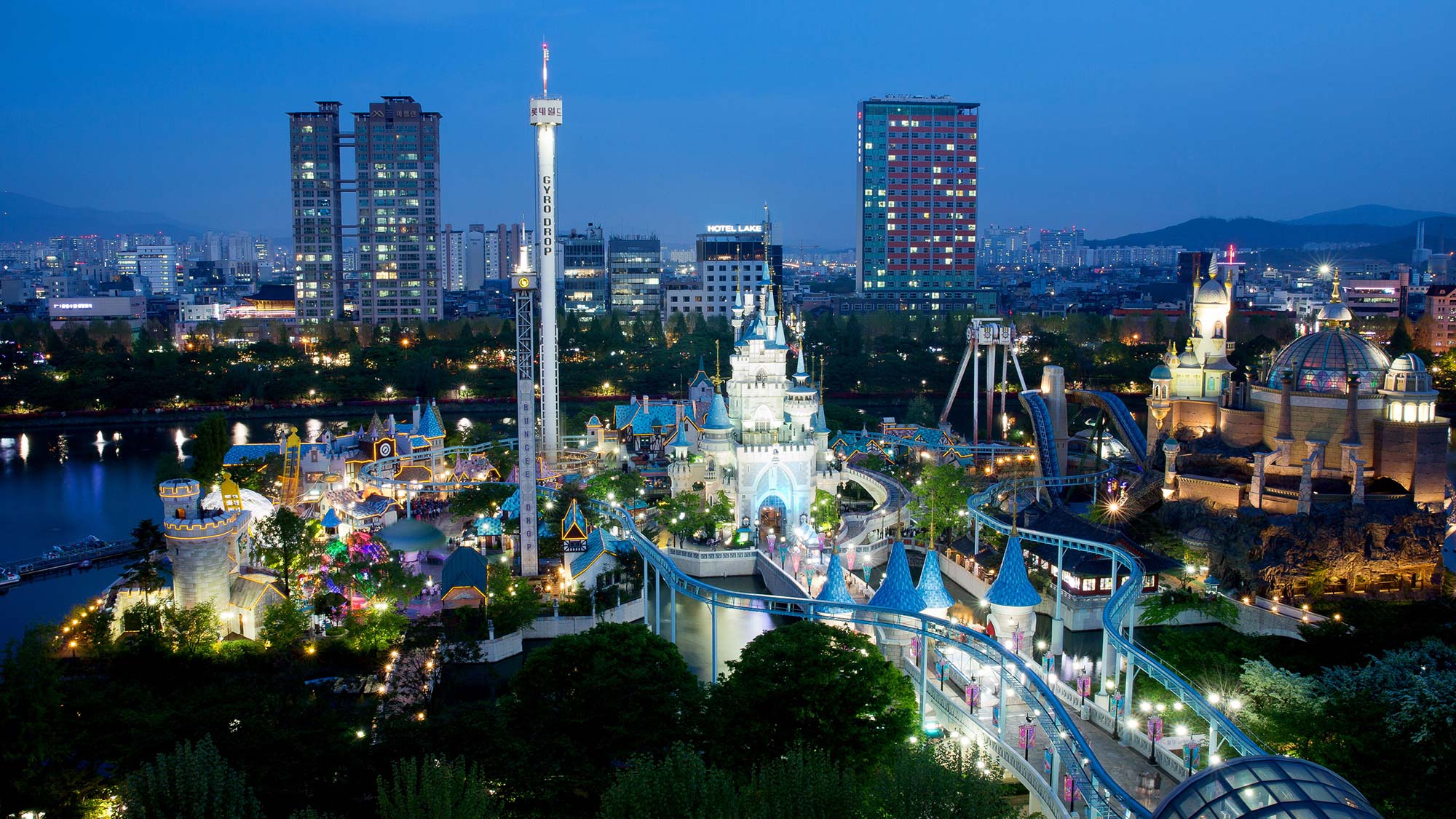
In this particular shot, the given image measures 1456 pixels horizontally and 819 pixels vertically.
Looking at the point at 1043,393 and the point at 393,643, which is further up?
the point at 1043,393

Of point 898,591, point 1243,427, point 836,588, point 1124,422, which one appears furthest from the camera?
point 1124,422

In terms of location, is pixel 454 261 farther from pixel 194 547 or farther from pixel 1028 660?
pixel 1028 660

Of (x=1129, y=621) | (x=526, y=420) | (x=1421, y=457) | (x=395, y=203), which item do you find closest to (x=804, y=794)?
(x=1129, y=621)

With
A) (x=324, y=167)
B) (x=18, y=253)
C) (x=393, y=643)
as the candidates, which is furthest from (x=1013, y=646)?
(x=18, y=253)

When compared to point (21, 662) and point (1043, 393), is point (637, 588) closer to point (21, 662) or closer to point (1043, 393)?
point (21, 662)

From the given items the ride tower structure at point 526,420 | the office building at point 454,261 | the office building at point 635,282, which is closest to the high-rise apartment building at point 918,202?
the office building at point 635,282

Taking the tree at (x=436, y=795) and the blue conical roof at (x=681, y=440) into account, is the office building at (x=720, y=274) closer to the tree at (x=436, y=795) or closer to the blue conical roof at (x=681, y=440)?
the blue conical roof at (x=681, y=440)

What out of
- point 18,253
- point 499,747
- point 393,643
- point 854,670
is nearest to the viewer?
point 499,747
